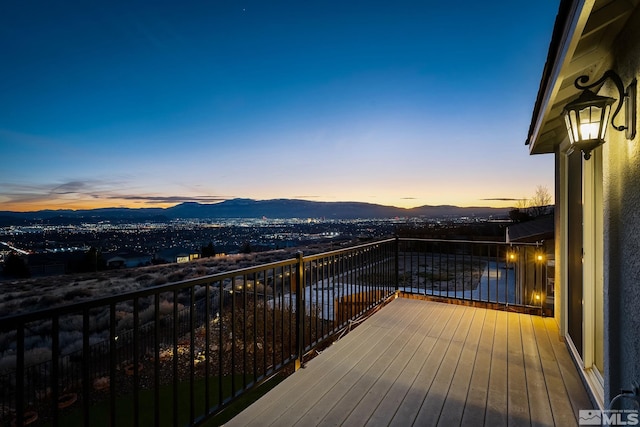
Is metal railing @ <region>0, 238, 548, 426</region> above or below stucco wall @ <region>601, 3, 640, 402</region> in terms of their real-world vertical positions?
below

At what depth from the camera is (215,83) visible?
325 inches

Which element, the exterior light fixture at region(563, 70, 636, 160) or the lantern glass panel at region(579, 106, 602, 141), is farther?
the lantern glass panel at region(579, 106, 602, 141)

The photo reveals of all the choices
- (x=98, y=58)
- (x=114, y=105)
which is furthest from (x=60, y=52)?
(x=114, y=105)

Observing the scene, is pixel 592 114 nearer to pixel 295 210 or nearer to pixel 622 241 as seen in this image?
pixel 622 241

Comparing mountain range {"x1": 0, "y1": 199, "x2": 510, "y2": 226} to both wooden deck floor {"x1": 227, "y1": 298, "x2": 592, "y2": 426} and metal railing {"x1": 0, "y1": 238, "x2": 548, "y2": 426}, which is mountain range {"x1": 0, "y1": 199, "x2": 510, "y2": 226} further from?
A: wooden deck floor {"x1": 227, "y1": 298, "x2": 592, "y2": 426}

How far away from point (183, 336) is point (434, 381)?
27.3 feet


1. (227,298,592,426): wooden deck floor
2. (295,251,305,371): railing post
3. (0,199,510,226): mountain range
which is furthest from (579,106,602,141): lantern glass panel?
(0,199,510,226): mountain range

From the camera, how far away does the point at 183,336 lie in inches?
351

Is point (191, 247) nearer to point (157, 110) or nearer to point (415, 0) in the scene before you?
point (157, 110)

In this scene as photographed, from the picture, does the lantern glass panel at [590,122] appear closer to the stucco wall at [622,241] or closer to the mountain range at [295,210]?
the stucco wall at [622,241]

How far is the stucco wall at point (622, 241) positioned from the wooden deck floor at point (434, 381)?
2.08ft

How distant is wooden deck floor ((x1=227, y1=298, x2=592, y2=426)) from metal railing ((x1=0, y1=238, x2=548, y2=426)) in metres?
0.26

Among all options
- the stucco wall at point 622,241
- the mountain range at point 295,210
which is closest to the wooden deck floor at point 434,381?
the stucco wall at point 622,241

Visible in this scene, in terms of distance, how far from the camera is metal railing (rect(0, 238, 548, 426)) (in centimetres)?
139
